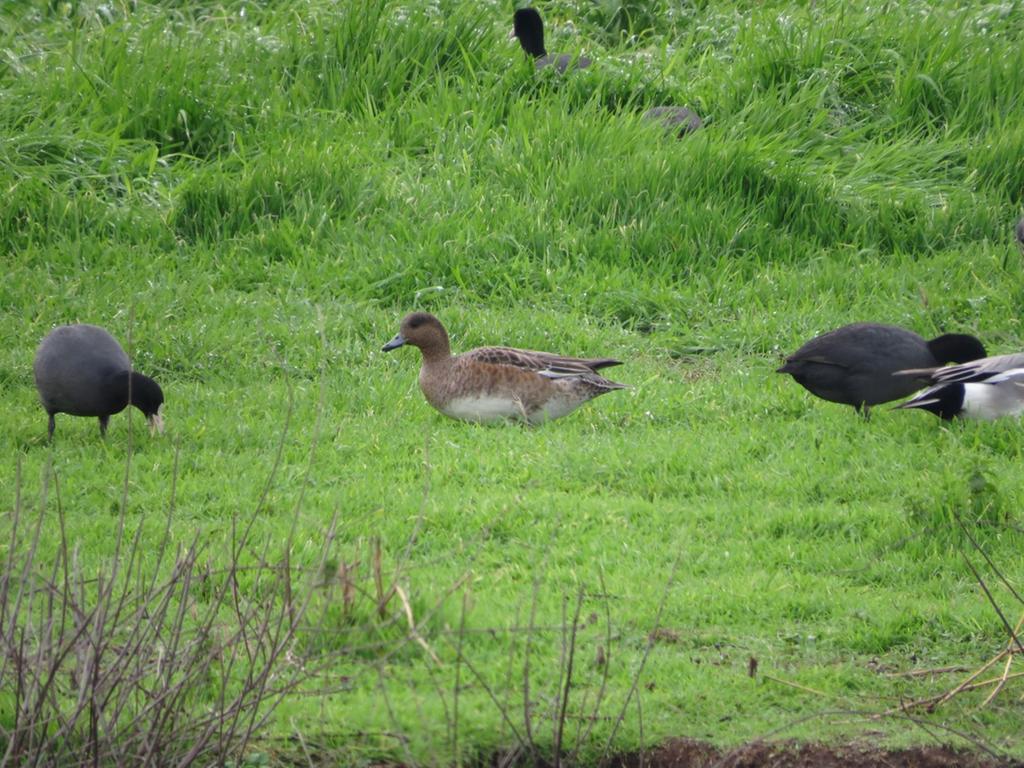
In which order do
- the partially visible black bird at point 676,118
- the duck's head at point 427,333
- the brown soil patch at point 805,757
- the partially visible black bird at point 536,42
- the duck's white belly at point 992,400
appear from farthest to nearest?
the partially visible black bird at point 536,42
the partially visible black bird at point 676,118
the duck's head at point 427,333
the duck's white belly at point 992,400
the brown soil patch at point 805,757

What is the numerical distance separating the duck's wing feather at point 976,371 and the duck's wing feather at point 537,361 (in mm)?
1466

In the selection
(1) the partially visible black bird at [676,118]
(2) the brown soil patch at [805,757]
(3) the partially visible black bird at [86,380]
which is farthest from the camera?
(1) the partially visible black bird at [676,118]

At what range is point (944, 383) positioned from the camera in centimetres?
670

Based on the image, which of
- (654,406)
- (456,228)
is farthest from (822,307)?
(456,228)

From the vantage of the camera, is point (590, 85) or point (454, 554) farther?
point (590, 85)

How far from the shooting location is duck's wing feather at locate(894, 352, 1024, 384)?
661 centimetres

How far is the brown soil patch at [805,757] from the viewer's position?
4.18 meters

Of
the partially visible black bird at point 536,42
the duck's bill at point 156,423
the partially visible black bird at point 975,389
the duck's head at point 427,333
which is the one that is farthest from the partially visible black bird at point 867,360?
the partially visible black bird at point 536,42

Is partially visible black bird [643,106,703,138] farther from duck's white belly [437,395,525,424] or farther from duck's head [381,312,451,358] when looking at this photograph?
duck's white belly [437,395,525,424]

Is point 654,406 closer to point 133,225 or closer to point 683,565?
point 683,565

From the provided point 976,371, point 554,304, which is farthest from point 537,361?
point 976,371

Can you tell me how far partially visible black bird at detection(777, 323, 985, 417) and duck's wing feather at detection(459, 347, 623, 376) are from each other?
0.93 m

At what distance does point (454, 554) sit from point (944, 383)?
8.65ft

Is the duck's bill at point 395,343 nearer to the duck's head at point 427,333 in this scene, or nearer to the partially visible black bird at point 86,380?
the duck's head at point 427,333
